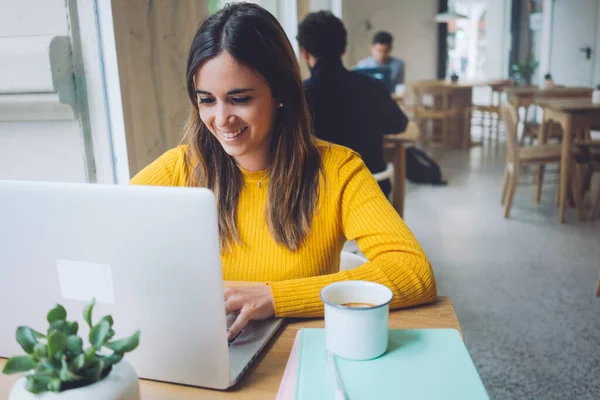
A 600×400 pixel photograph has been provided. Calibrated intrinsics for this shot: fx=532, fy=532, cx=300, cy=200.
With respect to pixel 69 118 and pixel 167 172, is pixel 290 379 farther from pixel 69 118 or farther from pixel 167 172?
pixel 69 118

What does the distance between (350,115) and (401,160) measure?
85 centimetres

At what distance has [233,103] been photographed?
1113 millimetres

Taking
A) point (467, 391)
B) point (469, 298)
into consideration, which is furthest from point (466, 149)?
point (467, 391)

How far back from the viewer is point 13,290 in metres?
0.70

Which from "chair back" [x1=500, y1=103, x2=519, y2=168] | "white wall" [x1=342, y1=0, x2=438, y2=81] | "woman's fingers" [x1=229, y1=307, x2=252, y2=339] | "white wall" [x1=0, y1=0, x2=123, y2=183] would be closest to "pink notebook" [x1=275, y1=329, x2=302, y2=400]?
"woman's fingers" [x1=229, y1=307, x2=252, y2=339]

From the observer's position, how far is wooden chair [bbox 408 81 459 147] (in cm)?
671

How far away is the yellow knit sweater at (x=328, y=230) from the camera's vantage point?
1.05m

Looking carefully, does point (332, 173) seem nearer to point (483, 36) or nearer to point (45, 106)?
point (45, 106)

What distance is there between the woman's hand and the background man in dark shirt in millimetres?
1633

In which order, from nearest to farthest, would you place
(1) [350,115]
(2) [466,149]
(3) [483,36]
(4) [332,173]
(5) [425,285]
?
(5) [425,285], (4) [332,173], (1) [350,115], (2) [466,149], (3) [483,36]

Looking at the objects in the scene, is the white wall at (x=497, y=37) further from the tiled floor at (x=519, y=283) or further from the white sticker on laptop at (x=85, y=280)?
the white sticker on laptop at (x=85, y=280)

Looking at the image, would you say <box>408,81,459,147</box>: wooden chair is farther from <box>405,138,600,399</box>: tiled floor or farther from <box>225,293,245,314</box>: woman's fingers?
<box>225,293,245,314</box>: woman's fingers

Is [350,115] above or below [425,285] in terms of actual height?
above

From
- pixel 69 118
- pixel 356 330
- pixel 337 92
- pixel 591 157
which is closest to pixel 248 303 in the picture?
pixel 356 330
